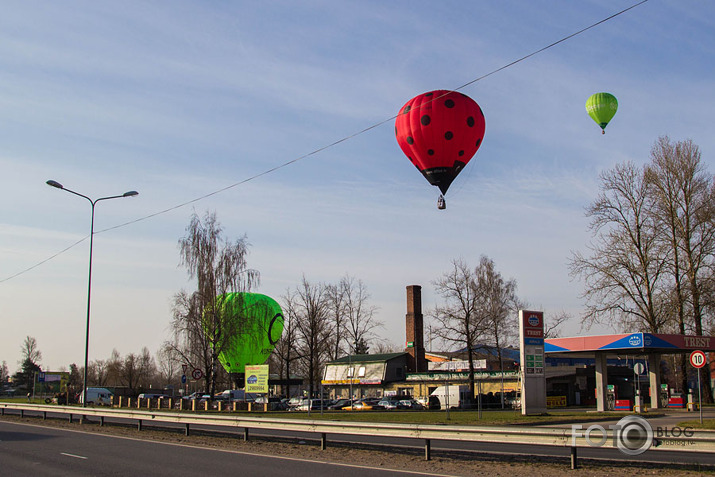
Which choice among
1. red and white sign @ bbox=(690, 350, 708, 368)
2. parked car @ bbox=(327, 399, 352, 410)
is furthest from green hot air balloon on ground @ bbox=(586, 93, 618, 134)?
parked car @ bbox=(327, 399, 352, 410)

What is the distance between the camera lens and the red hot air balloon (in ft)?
84.8

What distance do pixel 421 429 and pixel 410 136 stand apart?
1433 cm

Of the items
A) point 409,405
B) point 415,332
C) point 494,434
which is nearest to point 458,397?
point 409,405

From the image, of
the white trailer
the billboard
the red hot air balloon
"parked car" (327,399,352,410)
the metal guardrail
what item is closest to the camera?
the metal guardrail

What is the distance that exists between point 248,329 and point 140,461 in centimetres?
3262

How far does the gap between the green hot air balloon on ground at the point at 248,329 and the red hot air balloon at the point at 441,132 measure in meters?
23.7

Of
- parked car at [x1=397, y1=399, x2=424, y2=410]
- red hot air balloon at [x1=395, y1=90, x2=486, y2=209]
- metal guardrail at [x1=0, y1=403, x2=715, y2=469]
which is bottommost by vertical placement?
parked car at [x1=397, y1=399, x2=424, y2=410]

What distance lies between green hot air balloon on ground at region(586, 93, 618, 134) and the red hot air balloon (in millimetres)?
13404

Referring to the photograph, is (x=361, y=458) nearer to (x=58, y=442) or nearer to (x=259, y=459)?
(x=259, y=459)

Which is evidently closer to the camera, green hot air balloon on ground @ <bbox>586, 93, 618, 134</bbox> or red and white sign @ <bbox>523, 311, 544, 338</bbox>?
red and white sign @ <bbox>523, 311, 544, 338</bbox>

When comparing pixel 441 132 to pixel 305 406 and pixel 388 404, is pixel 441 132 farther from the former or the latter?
pixel 305 406

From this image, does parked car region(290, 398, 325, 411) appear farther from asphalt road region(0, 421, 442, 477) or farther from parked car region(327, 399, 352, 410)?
asphalt road region(0, 421, 442, 477)

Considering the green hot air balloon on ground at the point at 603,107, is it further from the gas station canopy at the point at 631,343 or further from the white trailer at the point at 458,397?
the white trailer at the point at 458,397

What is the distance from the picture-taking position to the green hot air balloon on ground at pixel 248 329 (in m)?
46.7
